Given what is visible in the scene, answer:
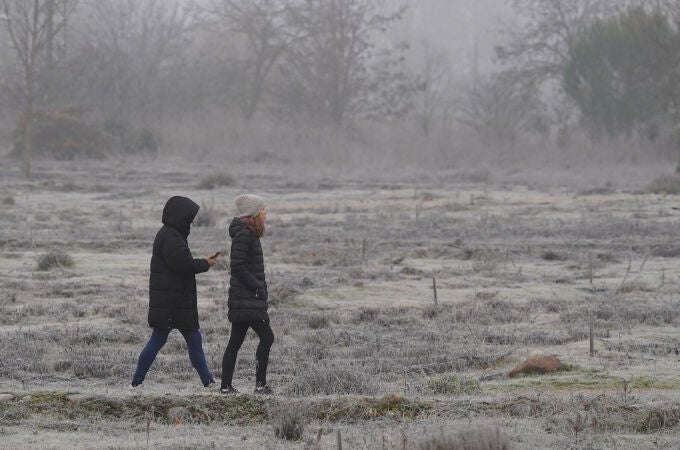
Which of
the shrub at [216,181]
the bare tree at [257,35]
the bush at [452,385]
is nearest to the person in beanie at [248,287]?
the bush at [452,385]

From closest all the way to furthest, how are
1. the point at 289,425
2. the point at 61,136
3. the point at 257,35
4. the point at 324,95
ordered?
the point at 289,425 < the point at 61,136 < the point at 324,95 < the point at 257,35

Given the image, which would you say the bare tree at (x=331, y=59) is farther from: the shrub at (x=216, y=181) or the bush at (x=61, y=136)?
the shrub at (x=216, y=181)

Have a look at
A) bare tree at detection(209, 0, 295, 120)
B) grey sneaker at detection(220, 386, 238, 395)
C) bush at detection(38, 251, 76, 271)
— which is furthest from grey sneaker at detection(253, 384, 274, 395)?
bare tree at detection(209, 0, 295, 120)

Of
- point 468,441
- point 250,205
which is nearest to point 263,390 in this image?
point 250,205

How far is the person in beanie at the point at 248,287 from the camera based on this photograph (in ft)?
21.7

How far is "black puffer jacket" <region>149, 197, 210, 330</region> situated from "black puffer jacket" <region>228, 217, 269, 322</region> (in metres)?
0.21

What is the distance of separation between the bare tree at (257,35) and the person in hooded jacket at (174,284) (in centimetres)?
3795

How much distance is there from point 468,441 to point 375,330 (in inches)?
174

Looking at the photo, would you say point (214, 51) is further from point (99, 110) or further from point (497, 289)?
point (497, 289)

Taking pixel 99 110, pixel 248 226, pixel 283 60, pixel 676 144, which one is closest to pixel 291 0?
pixel 283 60

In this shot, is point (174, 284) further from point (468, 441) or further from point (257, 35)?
point (257, 35)

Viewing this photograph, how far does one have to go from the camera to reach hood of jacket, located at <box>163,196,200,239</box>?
22.1 ft

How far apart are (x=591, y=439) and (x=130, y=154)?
109 feet

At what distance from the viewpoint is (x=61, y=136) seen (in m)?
36.3
